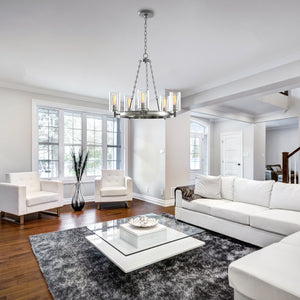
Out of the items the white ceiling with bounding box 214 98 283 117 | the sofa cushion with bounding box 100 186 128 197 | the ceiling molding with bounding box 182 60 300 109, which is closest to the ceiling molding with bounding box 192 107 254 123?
the white ceiling with bounding box 214 98 283 117

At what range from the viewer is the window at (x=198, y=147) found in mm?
7738

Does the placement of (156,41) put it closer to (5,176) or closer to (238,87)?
(238,87)

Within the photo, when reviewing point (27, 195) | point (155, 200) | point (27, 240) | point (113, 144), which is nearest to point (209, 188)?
point (155, 200)

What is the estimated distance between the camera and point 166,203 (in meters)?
4.98

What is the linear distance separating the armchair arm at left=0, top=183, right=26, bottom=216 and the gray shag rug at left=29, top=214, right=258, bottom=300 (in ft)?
3.52

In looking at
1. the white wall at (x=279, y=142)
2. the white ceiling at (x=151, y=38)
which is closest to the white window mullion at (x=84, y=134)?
the white ceiling at (x=151, y=38)

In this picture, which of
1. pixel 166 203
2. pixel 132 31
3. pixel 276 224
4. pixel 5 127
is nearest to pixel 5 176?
pixel 5 127

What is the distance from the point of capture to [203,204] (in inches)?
135

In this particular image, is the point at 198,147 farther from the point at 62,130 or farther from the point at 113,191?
the point at 62,130

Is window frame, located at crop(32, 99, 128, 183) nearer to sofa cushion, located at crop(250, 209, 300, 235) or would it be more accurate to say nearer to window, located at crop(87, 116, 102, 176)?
window, located at crop(87, 116, 102, 176)

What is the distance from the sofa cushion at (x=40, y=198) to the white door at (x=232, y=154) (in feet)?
19.9

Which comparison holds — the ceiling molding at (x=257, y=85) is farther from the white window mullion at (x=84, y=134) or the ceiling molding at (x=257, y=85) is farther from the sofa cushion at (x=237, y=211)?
the white window mullion at (x=84, y=134)

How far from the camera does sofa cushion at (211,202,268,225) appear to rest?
9.45ft

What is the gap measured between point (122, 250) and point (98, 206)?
→ 291cm
